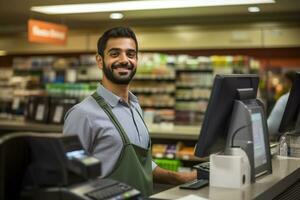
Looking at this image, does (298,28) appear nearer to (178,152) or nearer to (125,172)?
(178,152)

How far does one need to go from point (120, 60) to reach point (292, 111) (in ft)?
4.34

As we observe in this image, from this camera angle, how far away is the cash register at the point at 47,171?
5.36ft

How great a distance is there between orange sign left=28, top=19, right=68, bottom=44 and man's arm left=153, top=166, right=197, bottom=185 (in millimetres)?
7030

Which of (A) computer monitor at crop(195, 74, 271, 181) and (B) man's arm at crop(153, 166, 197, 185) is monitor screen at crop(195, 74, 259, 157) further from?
(B) man's arm at crop(153, 166, 197, 185)

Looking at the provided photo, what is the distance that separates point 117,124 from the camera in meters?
2.82

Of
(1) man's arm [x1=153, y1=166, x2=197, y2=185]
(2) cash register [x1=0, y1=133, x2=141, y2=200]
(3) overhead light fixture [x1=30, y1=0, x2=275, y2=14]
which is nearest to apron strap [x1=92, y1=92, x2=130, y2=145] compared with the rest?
(1) man's arm [x1=153, y1=166, x2=197, y2=185]

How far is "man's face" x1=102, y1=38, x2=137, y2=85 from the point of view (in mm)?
2957

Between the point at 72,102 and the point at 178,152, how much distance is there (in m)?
2.23

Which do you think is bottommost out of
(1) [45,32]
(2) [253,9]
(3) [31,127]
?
(3) [31,127]

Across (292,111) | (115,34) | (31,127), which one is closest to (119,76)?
(115,34)

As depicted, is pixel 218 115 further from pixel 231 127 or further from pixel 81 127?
pixel 81 127

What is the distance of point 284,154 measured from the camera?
3.50m

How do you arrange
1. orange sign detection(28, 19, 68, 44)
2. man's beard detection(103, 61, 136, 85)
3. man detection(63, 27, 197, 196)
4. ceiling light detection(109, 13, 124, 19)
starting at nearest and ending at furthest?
1. man detection(63, 27, 197, 196)
2. man's beard detection(103, 61, 136, 85)
3. orange sign detection(28, 19, 68, 44)
4. ceiling light detection(109, 13, 124, 19)

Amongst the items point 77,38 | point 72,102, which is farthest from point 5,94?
point 72,102
